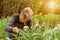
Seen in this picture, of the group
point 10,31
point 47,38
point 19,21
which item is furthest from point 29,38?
point 19,21

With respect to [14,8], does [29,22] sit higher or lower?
lower

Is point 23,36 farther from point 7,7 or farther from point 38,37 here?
point 7,7

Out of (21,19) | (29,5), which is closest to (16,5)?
(29,5)

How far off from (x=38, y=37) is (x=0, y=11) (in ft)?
20.5

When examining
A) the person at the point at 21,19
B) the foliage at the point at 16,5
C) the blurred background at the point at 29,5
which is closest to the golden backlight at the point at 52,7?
the blurred background at the point at 29,5

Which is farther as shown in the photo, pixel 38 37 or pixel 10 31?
pixel 10 31

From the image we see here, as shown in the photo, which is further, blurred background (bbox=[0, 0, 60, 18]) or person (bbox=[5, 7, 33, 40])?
blurred background (bbox=[0, 0, 60, 18])

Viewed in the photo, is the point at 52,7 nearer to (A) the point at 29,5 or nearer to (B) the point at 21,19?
(A) the point at 29,5

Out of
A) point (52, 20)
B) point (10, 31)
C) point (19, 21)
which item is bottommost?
point (10, 31)

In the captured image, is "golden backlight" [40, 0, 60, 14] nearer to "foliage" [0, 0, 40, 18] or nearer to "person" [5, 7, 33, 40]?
"foliage" [0, 0, 40, 18]

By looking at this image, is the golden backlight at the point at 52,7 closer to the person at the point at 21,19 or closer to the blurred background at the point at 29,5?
the blurred background at the point at 29,5

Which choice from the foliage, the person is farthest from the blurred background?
the person

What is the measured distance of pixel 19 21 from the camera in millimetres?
4020

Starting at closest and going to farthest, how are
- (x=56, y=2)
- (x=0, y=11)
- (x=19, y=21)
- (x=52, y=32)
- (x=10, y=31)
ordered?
(x=52, y=32), (x=10, y=31), (x=19, y=21), (x=56, y=2), (x=0, y=11)
